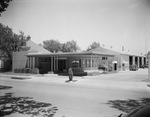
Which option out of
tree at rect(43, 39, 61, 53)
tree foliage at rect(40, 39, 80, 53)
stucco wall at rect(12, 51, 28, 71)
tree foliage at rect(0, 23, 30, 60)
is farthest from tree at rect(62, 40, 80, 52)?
stucco wall at rect(12, 51, 28, 71)

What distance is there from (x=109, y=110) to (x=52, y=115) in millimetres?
2472

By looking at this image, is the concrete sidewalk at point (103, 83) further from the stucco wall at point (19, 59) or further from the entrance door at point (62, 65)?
the entrance door at point (62, 65)

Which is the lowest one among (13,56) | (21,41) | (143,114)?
(143,114)

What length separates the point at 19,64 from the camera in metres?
31.5

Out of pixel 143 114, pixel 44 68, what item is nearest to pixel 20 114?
pixel 143 114

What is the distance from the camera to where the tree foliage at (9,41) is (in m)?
31.8

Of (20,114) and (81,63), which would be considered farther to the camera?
(81,63)

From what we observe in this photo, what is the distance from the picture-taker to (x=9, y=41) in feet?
108

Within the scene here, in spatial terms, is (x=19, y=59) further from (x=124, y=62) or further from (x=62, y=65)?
(x=124, y=62)

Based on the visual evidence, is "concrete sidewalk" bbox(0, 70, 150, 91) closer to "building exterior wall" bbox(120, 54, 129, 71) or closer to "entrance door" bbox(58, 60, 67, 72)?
"entrance door" bbox(58, 60, 67, 72)

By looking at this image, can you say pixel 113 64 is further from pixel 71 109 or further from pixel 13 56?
pixel 71 109

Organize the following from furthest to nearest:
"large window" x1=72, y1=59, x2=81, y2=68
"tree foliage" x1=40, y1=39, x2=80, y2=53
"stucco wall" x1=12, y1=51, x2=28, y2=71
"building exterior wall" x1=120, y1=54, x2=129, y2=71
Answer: "tree foliage" x1=40, y1=39, x2=80, y2=53 → "building exterior wall" x1=120, y1=54, x2=129, y2=71 → "large window" x1=72, y1=59, x2=81, y2=68 → "stucco wall" x1=12, y1=51, x2=28, y2=71

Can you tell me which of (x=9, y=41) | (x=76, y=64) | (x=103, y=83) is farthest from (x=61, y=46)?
(x=103, y=83)

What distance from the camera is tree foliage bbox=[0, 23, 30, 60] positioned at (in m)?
31.8
